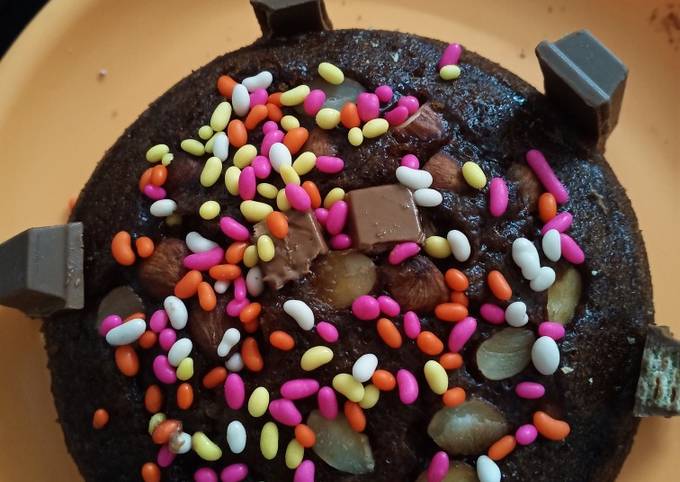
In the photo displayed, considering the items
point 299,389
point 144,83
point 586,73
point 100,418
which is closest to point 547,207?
point 586,73

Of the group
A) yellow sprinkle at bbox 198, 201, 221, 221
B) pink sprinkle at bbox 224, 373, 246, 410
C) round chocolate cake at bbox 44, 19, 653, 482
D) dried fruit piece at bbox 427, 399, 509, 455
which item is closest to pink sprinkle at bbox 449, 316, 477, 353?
round chocolate cake at bbox 44, 19, 653, 482

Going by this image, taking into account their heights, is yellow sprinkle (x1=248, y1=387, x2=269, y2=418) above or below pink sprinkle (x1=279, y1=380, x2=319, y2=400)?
below

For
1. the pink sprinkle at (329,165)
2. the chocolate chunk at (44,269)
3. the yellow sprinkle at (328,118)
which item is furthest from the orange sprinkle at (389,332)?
the chocolate chunk at (44,269)

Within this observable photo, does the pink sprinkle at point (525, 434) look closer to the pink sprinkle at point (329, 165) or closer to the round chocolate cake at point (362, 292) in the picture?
the round chocolate cake at point (362, 292)

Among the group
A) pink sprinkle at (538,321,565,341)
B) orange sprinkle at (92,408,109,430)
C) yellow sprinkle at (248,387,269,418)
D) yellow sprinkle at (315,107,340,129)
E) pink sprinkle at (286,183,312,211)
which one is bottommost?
orange sprinkle at (92,408,109,430)

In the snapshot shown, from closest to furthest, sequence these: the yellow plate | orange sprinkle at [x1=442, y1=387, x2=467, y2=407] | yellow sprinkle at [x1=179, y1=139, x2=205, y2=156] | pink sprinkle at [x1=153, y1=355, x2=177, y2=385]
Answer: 1. orange sprinkle at [x1=442, y1=387, x2=467, y2=407]
2. pink sprinkle at [x1=153, y1=355, x2=177, y2=385]
3. yellow sprinkle at [x1=179, y1=139, x2=205, y2=156]
4. the yellow plate

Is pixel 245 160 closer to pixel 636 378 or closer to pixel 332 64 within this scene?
pixel 332 64

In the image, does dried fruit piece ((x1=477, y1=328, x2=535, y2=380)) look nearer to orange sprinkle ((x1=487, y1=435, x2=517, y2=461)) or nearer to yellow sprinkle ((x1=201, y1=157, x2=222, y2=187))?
orange sprinkle ((x1=487, y1=435, x2=517, y2=461))
